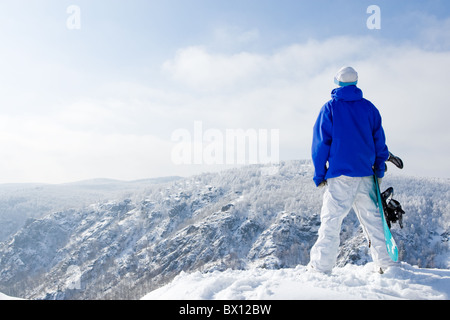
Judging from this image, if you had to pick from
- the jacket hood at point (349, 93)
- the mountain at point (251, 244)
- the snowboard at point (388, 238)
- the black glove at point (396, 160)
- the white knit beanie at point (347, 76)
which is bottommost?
the mountain at point (251, 244)

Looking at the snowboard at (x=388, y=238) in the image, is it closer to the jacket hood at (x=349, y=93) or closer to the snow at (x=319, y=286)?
the snow at (x=319, y=286)

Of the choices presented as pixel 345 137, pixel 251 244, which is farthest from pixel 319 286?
pixel 251 244

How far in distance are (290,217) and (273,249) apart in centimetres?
2082

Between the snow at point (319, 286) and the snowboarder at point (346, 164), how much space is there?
337 millimetres

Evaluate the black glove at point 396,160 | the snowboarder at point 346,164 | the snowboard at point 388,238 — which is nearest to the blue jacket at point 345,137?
the snowboarder at point 346,164

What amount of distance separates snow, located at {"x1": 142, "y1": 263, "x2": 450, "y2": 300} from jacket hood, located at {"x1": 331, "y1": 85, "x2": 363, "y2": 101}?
8.56 ft

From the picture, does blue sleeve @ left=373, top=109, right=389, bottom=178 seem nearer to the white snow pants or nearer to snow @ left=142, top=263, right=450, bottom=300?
the white snow pants

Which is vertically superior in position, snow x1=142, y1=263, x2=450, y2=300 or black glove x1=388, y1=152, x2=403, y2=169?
black glove x1=388, y1=152, x2=403, y2=169

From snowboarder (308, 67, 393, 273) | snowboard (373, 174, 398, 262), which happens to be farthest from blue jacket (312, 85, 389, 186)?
snowboard (373, 174, 398, 262)

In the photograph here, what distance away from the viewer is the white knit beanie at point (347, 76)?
16.6ft

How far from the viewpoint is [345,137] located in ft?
16.0

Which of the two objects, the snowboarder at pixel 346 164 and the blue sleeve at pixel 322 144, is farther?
the blue sleeve at pixel 322 144

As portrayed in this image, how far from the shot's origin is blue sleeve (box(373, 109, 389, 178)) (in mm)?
5137
